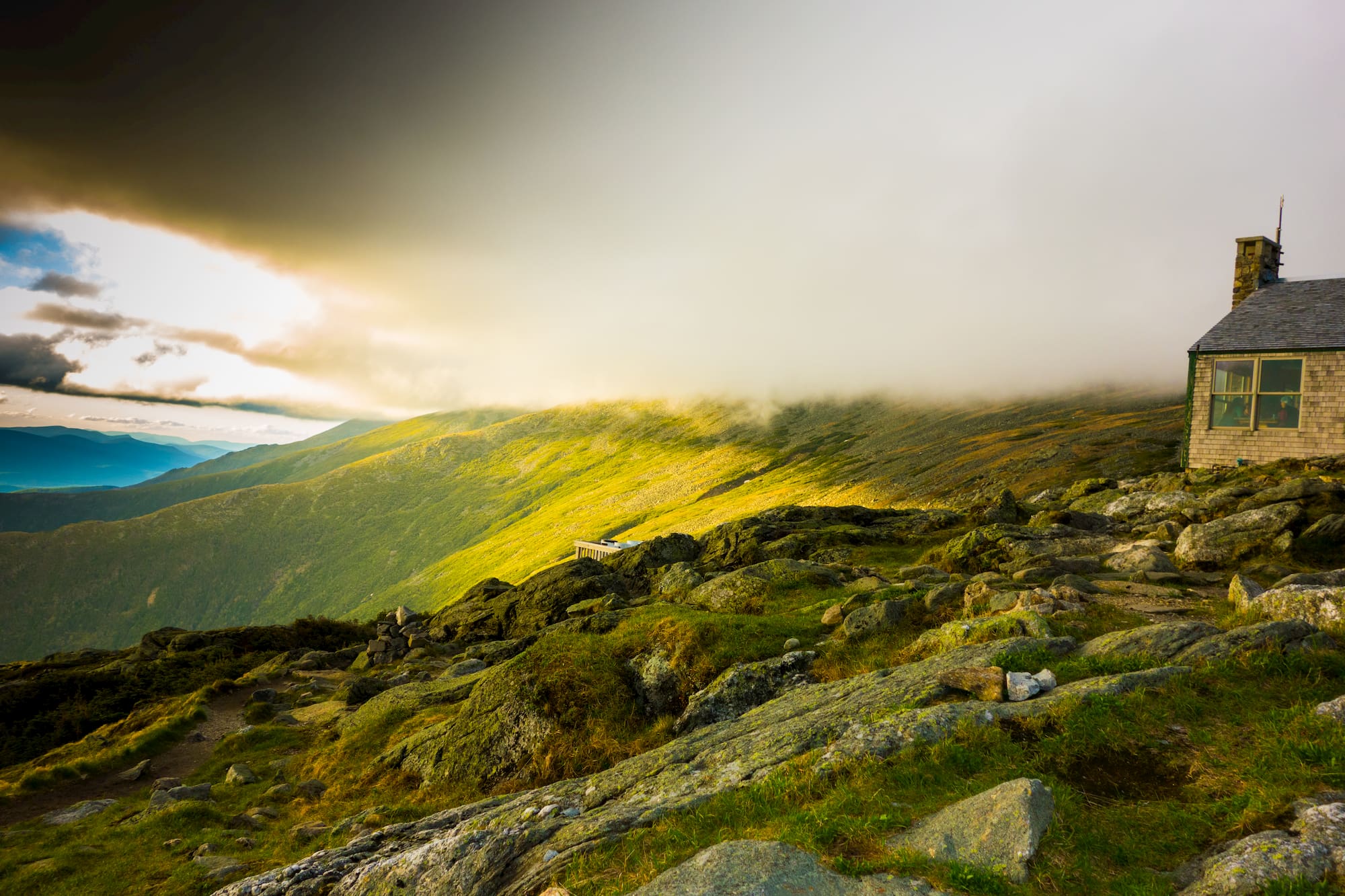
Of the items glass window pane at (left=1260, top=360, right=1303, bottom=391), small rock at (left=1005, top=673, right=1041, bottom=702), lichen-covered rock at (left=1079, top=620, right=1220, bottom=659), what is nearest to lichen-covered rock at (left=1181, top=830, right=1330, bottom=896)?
small rock at (left=1005, top=673, right=1041, bottom=702)

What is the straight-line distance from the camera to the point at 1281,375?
36156 millimetres

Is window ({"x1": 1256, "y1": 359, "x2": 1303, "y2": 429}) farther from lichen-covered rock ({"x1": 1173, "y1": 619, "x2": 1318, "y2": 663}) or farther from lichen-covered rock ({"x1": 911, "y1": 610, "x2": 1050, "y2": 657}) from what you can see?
lichen-covered rock ({"x1": 1173, "y1": 619, "x2": 1318, "y2": 663})

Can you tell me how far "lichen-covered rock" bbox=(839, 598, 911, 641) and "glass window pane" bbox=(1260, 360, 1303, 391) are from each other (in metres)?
31.5

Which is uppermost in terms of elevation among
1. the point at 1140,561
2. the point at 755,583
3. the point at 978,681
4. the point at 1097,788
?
the point at 978,681

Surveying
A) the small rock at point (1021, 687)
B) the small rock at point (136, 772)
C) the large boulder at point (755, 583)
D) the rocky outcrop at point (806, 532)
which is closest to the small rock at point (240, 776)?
the small rock at point (136, 772)

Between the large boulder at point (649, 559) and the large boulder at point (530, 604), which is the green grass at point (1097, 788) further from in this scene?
the large boulder at point (649, 559)

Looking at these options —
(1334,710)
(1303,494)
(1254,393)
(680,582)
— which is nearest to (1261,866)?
(1334,710)

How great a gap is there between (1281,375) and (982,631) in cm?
3438

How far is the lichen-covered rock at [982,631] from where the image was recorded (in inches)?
564

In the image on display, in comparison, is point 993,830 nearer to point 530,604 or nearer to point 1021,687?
point 1021,687

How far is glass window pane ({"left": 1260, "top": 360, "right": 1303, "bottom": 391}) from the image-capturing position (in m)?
35.5

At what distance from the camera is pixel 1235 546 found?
862 inches

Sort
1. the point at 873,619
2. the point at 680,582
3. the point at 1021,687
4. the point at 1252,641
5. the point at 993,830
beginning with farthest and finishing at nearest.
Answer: the point at 680,582 → the point at 873,619 → the point at 1252,641 → the point at 1021,687 → the point at 993,830

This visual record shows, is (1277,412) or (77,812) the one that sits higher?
(1277,412)
